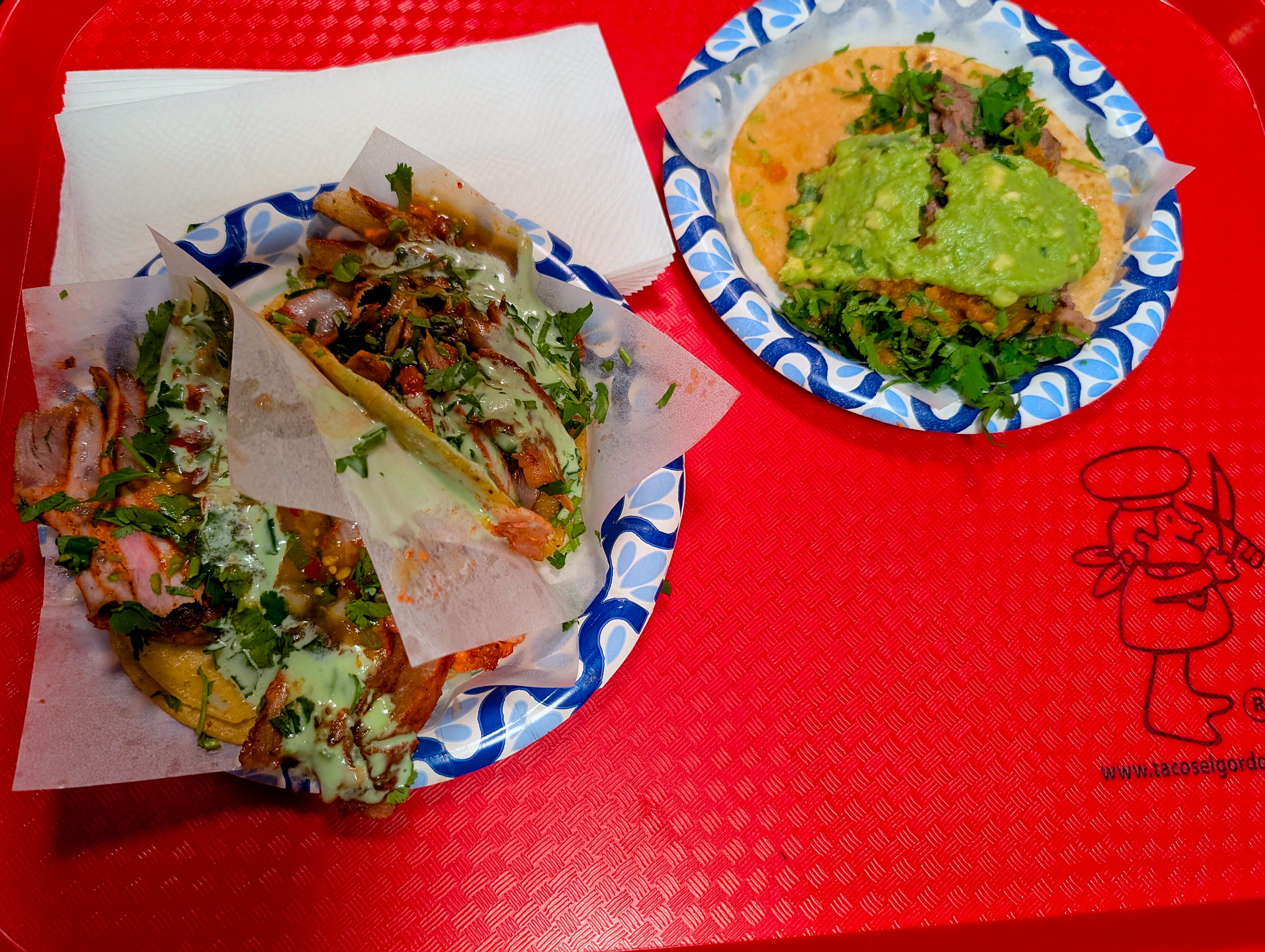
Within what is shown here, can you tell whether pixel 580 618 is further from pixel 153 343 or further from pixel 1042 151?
pixel 1042 151

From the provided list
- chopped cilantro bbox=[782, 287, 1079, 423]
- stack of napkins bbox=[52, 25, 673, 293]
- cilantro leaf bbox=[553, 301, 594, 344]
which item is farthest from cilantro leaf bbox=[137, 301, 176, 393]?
chopped cilantro bbox=[782, 287, 1079, 423]

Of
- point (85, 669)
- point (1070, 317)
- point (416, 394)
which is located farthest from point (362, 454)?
point (1070, 317)

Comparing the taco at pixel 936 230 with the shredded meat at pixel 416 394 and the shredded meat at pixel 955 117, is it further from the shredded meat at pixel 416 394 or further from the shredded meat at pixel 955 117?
the shredded meat at pixel 416 394

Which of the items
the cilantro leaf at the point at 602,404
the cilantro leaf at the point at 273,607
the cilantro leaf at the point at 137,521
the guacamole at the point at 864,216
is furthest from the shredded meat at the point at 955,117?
the cilantro leaf at the point at 137,521

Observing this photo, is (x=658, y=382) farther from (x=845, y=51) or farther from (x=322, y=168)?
(x=845, y=51)

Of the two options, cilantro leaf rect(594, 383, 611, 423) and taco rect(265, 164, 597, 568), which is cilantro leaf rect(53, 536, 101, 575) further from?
cilantro leaf rect(594, 383, 611, 423)

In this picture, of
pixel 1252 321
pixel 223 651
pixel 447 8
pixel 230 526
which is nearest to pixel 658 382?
pixel 230 526
